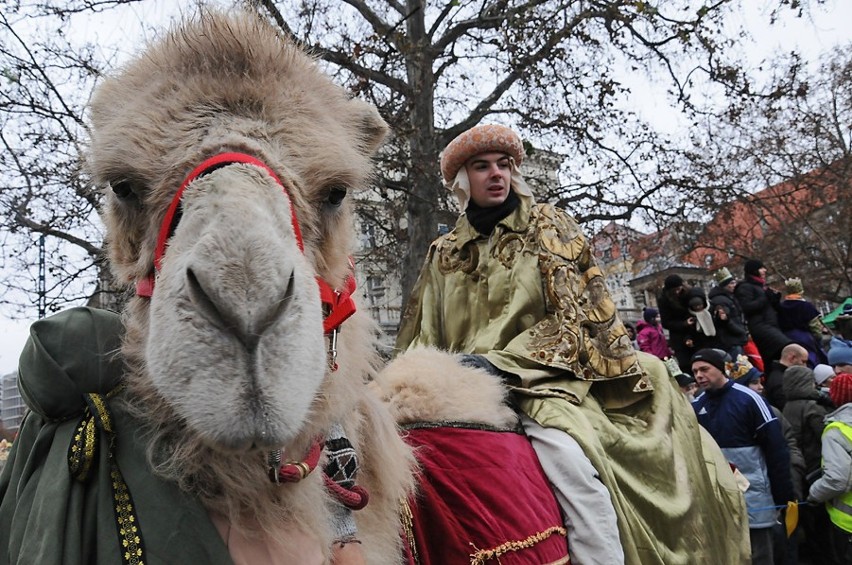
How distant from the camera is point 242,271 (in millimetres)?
1070

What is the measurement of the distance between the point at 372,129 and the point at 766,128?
21807 millimetres

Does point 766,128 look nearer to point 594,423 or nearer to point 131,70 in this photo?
point 594,423

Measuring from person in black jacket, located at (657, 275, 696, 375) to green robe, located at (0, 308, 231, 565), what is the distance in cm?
781

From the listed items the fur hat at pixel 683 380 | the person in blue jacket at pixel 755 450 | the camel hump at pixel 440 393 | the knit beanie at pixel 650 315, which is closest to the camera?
the camel hump at pixel 440 393

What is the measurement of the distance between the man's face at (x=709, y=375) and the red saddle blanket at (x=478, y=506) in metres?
3.98

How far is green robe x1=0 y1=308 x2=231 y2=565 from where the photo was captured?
1.15 meters

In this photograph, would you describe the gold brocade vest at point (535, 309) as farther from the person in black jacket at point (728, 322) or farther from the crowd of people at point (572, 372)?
the person in black jacket at point (728, 322)

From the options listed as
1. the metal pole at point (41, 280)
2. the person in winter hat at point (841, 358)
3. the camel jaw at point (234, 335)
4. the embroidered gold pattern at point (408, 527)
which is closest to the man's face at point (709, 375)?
the person in winter hat at point (841, 358)

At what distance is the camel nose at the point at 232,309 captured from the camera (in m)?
1.05

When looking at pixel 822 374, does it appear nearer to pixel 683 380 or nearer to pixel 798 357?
pixel 798 357

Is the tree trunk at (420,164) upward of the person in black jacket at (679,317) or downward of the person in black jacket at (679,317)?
upward

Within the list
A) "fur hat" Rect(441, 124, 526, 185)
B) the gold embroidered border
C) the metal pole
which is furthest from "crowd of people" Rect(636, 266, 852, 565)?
the metal pole

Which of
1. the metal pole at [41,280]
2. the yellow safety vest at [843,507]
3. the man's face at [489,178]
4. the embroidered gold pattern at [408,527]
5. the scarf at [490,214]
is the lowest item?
the yellow safety vest at [843,507]

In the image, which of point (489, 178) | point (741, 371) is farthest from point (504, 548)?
point (741, 371)
